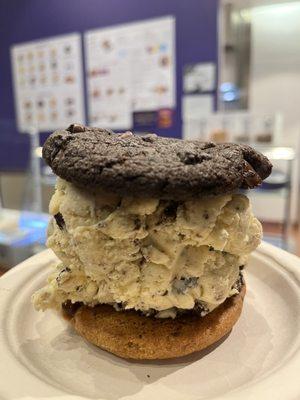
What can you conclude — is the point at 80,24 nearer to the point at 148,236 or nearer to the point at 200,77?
the point at 200,77

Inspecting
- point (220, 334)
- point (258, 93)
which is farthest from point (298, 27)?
point (220, 334)

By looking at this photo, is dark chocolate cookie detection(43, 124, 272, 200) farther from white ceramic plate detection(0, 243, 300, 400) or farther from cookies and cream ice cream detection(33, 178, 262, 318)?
white ceramic plate detection(0, 243, 300, 400)

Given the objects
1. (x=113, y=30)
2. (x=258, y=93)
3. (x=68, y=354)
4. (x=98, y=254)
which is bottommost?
(x=68, y=354)

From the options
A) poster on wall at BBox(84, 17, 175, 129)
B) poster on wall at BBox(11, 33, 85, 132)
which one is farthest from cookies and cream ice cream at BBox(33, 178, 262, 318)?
poster on wall at BBox(11, 33, 85, 132)

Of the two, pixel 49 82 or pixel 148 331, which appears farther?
pixel 49 82

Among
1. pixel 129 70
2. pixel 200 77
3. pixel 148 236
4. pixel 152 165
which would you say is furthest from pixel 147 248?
pixel 129 70

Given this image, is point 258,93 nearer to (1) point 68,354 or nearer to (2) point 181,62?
(2) point 181,62
